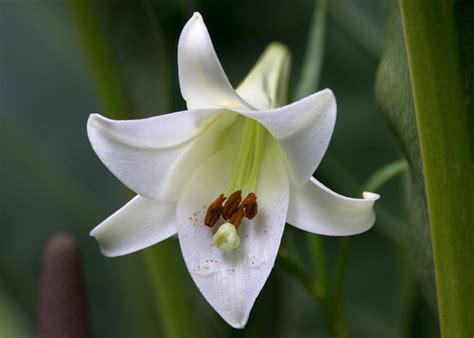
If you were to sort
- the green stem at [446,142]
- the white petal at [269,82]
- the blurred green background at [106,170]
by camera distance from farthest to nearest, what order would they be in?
the blurred green background at [106,170] < the white petal at [269,82] < the green stem at [446,142]

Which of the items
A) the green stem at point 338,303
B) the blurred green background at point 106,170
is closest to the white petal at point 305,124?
the green stem at point 338,303

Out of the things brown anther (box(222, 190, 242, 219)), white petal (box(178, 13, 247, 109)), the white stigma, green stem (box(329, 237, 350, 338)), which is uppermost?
white petal (box(178, 13, 247, 109))

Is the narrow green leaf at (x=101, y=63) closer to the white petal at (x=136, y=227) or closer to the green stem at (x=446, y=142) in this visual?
the white petal at (x=136, y=227)

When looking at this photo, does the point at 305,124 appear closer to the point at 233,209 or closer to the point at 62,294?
the point at 233,209

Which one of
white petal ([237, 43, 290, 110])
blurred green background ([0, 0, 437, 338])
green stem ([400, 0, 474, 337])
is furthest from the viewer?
blurred green background ([0, 0, 437, 338])

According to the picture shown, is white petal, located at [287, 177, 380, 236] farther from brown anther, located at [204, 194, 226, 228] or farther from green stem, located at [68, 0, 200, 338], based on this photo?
green stem, located at [68, 0, 200, 338]

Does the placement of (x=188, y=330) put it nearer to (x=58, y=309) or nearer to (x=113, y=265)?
(x=58, y=309)

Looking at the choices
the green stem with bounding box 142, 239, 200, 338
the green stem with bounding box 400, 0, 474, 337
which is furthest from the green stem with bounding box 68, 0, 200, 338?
the green stem with bounding box 400, 0, 474, 337
